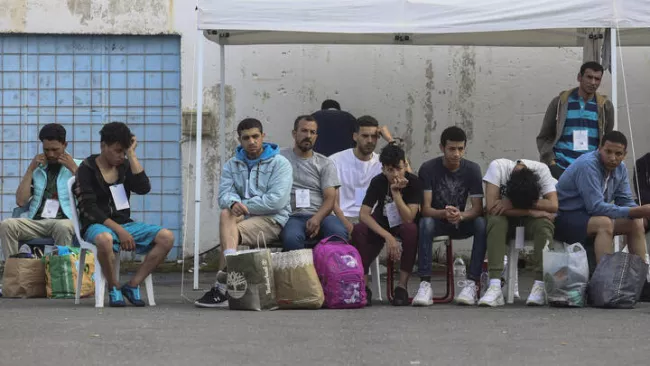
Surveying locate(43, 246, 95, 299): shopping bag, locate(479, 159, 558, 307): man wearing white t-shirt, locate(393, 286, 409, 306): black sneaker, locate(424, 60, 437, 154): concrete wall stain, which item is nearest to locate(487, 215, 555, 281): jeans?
locate(479, 159, 558, 307): man wearing white t-shirt

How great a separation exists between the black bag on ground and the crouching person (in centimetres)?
296

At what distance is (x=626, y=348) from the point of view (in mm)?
6781

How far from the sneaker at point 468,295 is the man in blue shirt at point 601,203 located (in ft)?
2.53

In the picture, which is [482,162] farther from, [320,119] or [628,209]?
[628,209]

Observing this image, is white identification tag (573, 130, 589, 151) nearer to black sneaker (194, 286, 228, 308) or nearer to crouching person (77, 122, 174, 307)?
black sneaker (194, 286, 228, 308)

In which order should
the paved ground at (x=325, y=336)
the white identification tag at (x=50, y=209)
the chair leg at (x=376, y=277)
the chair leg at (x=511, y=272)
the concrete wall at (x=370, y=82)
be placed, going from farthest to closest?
1. the concrete wall at (x=370, y=82)
2. the white identification tag at (x=50, y=209)
3. the chair leg at (x=376, y=277)
4. the chair leg at (x=511, y=272)
5. the paved ground at (x=325, y=336)

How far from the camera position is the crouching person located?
365 inches

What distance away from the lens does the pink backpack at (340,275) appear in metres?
9.09

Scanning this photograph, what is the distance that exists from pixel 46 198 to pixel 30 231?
0.32m

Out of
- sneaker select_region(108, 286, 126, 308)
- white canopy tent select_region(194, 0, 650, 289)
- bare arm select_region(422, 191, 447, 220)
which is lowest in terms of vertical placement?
sneaker select_region(108, 286, 126, 308)

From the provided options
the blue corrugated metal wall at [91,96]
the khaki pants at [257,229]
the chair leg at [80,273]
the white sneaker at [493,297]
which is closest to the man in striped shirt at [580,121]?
the white sneaker at [493,297]

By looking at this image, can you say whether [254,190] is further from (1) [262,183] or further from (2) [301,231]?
(2) [301,231]

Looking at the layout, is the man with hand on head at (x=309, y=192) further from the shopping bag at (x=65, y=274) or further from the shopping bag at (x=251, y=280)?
the shopping bag at (x=65, y=274)

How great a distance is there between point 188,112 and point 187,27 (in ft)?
2.78
